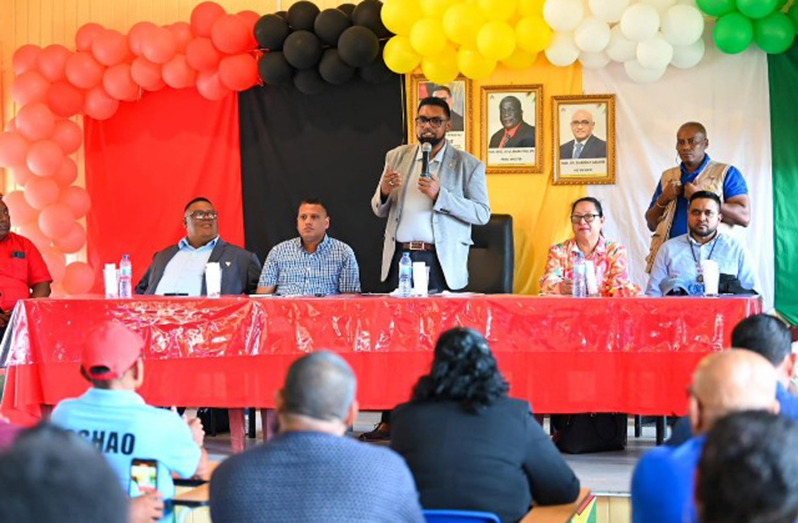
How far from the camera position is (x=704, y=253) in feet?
16.6

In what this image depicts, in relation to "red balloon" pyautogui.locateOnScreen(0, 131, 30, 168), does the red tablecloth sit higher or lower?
lower

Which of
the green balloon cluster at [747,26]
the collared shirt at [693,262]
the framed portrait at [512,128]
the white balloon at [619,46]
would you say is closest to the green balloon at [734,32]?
the green balloon cluster at [747,26]

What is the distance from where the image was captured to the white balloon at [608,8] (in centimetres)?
585

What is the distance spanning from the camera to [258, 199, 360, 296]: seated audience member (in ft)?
18.2

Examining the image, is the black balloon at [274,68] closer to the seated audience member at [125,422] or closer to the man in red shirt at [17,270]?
the man in red shirt at [17,270]

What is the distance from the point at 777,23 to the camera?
585cm

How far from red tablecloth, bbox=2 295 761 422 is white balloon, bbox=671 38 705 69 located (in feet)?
6.86

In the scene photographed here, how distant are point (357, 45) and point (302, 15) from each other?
0.41 m

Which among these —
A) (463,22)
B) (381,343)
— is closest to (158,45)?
(463,22)

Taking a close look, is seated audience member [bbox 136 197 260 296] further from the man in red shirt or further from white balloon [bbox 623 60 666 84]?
white balloon [bbox 623 60 666 84]

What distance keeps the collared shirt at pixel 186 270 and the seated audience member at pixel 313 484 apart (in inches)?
142

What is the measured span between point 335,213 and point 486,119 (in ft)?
3.63

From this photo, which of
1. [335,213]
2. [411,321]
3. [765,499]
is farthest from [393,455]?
[335,213]

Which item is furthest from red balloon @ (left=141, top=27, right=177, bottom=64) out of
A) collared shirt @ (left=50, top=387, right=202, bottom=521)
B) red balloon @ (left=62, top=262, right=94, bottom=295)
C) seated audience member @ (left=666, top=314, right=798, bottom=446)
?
seated audience member @ (left=666, top=314, right=798, bottom=446)
